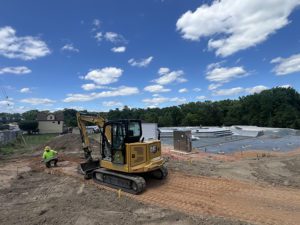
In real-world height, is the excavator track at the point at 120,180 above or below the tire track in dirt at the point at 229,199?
above

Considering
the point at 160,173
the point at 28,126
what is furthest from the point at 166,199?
the point at 28,126

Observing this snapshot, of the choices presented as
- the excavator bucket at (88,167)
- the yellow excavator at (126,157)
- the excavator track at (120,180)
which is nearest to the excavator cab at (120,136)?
the yellow excavator at (126,157)

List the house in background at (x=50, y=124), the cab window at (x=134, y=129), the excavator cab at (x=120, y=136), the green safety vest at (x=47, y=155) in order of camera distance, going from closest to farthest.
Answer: the excavator cab at (x=120, y=136)
the cab window at (x=134, y=129)
the green safety vest at (x=47, y=155)
the house in background at (x=50, y=124)

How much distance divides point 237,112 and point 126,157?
2642 inches

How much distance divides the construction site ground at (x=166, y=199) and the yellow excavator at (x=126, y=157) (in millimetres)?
409

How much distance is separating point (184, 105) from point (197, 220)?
76316 millimetres

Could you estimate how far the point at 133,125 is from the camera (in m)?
9.95

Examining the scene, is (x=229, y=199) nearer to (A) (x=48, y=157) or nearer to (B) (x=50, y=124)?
(A) (x=48, y=157)

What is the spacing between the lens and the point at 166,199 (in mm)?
8555

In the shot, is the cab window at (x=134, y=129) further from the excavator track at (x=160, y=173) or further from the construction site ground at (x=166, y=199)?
the construction site ground at (x=166, y=199)

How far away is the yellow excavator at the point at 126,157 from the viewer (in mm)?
9312

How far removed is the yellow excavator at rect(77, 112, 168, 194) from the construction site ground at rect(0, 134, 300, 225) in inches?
16.1

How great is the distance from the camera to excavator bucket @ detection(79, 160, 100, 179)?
11283mm

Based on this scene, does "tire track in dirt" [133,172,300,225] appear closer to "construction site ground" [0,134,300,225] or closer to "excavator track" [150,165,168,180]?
"construction site ground" [0,134,300,225]
